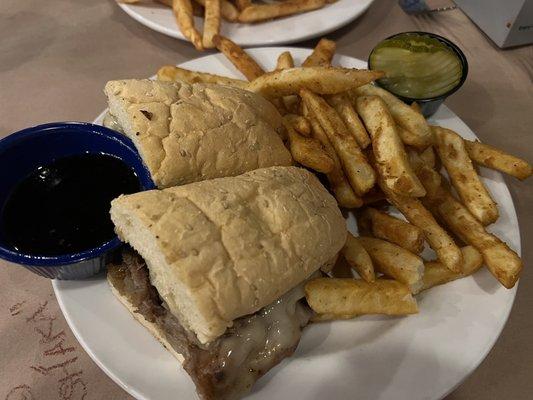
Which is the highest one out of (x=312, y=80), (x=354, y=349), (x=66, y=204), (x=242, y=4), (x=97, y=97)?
(x=312, y=80)

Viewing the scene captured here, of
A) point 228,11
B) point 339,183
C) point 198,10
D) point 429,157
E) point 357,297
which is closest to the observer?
point 357,297

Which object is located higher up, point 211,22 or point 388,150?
point 388,150

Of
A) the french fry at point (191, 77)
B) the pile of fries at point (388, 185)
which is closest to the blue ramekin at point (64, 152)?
the french fry at point (191, 77)

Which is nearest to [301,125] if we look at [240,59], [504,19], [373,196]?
[373,196]

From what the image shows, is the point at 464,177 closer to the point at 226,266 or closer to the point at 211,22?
the point at 226,266

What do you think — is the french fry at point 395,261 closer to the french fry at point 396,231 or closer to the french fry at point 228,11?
the french fry at point 396,231

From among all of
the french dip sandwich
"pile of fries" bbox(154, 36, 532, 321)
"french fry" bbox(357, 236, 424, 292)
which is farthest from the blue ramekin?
"french fry" bbox(357, 236, 424, 292)

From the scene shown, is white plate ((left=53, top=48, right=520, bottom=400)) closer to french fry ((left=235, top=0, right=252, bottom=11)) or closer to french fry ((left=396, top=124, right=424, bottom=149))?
french fry ((left=396, top=124, right=424, bottom=149))

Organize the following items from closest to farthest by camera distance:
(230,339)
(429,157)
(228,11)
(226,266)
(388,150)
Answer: (226,266) → (230,339) → (388,150) → (429,157) → (228,11)
